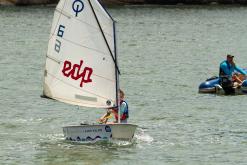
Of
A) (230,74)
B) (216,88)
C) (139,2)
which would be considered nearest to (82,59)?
(230,74)

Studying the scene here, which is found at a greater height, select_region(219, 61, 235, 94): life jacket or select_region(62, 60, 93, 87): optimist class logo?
select_region(219, 61, 235, 94): life jacket

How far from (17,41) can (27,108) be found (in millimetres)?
41483

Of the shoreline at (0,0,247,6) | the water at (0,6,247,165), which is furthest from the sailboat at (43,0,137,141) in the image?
the shoreline at (0,0,247,6)

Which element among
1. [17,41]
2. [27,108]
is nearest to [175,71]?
[27,108]

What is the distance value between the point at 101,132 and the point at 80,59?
315cm

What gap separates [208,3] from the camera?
146 m

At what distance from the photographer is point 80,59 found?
3647 centimetres

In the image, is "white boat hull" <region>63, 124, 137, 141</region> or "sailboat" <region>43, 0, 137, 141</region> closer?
"white boat hull" <region>63, 124, 137, 141</region>

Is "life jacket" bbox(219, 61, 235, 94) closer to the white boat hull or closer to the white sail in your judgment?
the white sail

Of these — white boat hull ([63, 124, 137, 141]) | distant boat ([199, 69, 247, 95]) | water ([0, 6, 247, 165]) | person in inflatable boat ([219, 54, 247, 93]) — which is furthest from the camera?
distant boat ([199, 69, 247, 95])

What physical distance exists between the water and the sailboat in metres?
1.56

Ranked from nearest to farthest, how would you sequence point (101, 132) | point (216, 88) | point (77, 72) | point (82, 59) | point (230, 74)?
point (101, 132)
point (82, 59)
point (77, 72)
point (230, 74)
point (216, 88)

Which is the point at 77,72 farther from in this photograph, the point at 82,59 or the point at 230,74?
the point at 230,74

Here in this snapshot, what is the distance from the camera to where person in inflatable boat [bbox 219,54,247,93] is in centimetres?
5022
